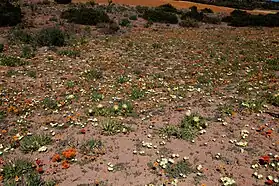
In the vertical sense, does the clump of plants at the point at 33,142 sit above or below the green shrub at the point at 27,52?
below

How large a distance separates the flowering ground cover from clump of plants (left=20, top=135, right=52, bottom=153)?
3 centimetres

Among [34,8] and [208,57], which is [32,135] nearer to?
[208,57]

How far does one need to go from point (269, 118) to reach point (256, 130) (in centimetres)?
110

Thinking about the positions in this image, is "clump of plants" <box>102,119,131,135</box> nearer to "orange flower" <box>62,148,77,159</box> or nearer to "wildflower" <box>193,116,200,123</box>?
"orange flower" <box>62,148,77,159</box>

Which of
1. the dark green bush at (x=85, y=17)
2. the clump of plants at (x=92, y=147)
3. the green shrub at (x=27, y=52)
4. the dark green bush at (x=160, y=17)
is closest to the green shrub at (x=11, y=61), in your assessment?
the green shrub at (x=27, y=52)

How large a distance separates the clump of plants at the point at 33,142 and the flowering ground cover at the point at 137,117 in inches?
1.3

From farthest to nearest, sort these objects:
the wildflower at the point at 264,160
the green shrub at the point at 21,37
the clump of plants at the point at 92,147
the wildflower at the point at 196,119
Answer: the green shrub at the point at 21,37
the wildflower at the point at 196,119
the clump of plants at the point at 92,147
the wildflower at the point at 264,160

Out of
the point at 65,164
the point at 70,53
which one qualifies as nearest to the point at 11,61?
the point at 70,53

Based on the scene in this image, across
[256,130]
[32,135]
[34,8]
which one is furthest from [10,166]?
[34,8]

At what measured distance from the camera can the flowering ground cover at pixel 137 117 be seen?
7887 mm

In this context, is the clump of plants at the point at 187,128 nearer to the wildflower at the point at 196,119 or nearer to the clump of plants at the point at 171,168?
the wildflower at the point at 196,119

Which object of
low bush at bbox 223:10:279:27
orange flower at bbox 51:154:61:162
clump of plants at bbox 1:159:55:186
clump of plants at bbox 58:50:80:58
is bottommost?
clump of plants at bbox 1:159:55:186

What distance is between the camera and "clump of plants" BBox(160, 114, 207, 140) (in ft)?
30.8

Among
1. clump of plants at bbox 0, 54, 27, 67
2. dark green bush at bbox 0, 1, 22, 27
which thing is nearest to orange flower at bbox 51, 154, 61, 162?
clump of plants at bbox 0, 54, 27, 67
